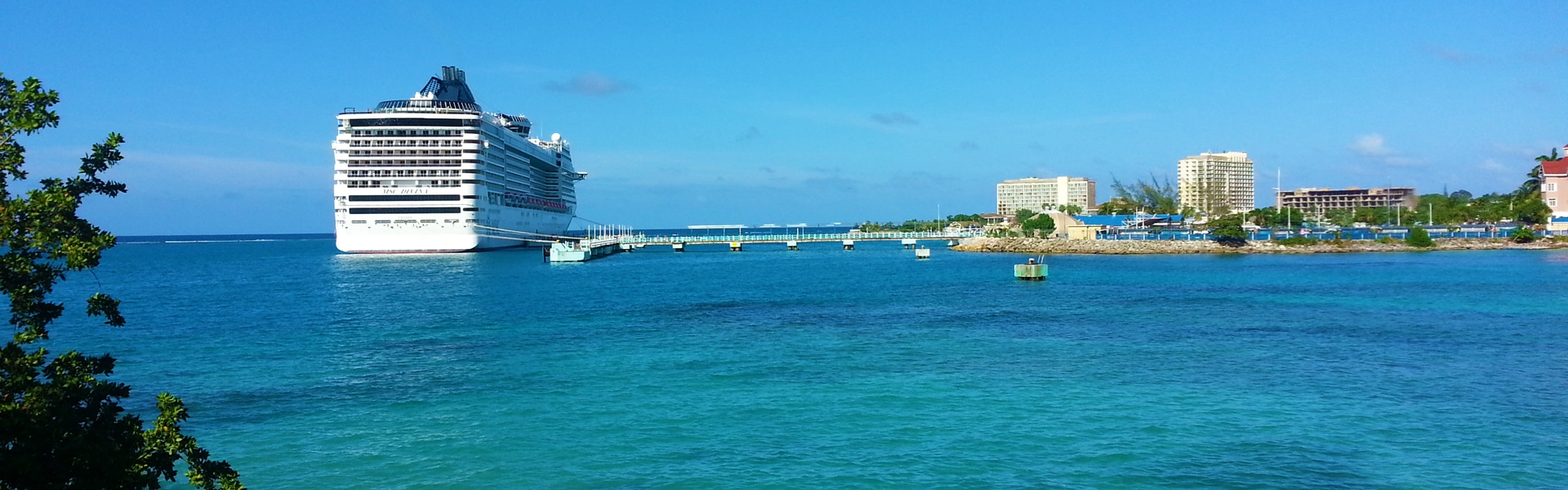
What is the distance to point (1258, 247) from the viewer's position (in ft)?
319

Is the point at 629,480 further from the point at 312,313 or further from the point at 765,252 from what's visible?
the point at 765,252

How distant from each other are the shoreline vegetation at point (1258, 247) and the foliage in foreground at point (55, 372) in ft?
311

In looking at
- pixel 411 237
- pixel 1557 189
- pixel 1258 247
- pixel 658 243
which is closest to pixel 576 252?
pixel 411 237

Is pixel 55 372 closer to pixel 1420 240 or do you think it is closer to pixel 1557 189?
pixel 1420 240

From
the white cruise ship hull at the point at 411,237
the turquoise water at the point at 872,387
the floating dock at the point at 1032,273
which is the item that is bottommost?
the turquoise water at the point at 872,387

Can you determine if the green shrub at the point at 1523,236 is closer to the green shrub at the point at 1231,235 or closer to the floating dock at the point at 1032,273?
Result: the green shrub at the point at 1231,235

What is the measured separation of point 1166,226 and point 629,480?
139m

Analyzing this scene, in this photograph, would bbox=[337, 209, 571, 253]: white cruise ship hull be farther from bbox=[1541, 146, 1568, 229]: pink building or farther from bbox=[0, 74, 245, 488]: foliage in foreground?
bbox=[1541, 146, 1568, 229]: pink building

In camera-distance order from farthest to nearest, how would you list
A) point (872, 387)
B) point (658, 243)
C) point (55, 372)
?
point (658, 243), point (872, 387), point (55, 372)

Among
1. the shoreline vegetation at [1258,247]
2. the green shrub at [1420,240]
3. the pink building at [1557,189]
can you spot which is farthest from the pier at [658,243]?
the pink building at [1557,189]

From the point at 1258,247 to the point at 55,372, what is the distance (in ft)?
341

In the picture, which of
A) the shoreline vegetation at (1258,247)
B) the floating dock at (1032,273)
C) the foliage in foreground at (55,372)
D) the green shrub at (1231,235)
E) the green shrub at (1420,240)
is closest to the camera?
the foliage in foreground at (55,372)

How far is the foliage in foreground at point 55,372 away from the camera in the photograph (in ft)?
26.5

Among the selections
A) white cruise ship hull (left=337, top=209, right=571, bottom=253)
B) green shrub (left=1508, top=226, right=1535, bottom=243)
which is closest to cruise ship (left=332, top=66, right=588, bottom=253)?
white cruise ship hull (left=337, top=209, right=571, bottom=253)
